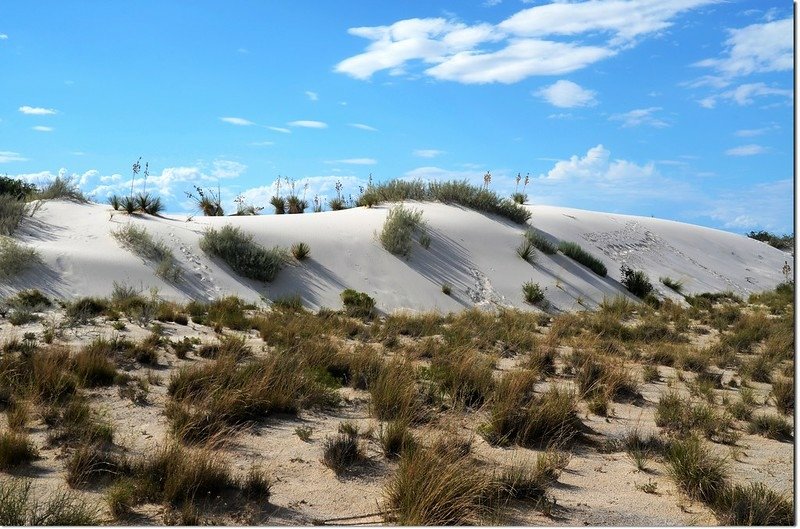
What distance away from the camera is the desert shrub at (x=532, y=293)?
21.5 metres

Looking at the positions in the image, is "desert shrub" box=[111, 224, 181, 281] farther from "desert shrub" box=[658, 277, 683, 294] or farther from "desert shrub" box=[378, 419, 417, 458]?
"desert shrub" box=[658, 277, 683, 294]

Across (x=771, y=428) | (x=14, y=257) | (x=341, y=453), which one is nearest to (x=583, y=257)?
(x=771, y=428)

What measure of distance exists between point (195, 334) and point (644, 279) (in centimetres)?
1891

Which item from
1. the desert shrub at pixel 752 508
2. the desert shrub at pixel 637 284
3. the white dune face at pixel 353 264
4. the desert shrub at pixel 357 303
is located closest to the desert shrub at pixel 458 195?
→ the white dune face at pixel 353 264

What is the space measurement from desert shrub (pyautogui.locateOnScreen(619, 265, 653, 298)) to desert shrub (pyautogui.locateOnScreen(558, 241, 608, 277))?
84cm

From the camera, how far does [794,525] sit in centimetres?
526

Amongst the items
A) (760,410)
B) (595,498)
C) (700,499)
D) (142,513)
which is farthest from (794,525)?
(142,513)

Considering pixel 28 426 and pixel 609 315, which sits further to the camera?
pixel 609 315

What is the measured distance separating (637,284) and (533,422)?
1959cm

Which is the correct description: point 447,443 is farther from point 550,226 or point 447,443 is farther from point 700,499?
point 550,226

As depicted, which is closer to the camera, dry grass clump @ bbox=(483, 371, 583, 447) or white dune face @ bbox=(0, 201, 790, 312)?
dry grass clump @ bbox=(483, 371, 583, 447)

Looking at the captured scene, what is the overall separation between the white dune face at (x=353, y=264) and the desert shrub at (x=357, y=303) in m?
0.38

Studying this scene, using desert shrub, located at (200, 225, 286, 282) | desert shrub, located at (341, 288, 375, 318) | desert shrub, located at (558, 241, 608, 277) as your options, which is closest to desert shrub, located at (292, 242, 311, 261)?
desert shrub, located at (200, 225, 286, 282)

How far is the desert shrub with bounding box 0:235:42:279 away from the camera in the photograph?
1656 centimetres
